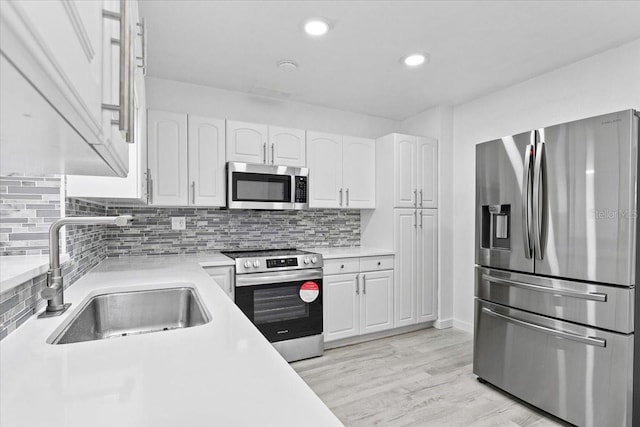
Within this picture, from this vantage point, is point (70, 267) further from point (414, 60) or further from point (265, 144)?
point (414, 60)

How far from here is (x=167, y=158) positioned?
2777 millimetres

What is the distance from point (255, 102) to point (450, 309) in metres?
3.10

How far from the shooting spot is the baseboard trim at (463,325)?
11.8ft

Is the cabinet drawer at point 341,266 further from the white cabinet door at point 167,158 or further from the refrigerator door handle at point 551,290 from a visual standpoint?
the white cabinet door at point 167,158

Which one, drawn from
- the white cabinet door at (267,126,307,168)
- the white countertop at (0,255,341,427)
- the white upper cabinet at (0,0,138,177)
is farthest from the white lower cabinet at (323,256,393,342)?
the white upper cabinet at (0,0,138,177)

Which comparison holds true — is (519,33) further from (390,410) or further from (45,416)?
(45,416)

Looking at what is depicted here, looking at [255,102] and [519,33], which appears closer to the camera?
[519,33]

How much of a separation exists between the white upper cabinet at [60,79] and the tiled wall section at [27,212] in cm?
64

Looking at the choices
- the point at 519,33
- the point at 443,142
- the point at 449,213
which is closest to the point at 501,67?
the point at 519,33

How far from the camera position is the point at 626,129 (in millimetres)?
1777

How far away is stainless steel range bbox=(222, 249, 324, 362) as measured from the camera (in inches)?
106

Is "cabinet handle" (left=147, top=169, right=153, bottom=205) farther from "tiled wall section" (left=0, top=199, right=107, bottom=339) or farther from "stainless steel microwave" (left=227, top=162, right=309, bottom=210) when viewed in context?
"stainless steel microwave" (left=227, top=162, right=309, bottom=210)

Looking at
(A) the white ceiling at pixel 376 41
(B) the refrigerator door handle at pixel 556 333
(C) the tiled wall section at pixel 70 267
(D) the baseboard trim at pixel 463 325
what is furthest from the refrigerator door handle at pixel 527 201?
(C) the tiled wall section at pixel 70 267

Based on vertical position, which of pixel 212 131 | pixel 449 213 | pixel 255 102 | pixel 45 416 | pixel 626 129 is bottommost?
pixel 45 416
